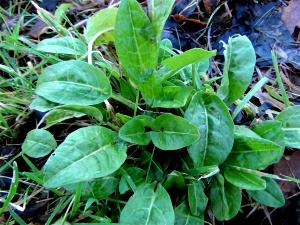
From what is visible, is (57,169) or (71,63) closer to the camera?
(57,169)

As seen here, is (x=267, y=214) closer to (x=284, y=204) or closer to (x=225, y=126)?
(x=284, y=204)

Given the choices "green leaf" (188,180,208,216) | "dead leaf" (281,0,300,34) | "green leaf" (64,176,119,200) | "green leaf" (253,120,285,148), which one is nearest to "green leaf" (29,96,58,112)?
"green leaf" (64,176,119,200)

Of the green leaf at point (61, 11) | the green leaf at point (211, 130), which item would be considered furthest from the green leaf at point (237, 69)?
the green leaf at point (61, 11)

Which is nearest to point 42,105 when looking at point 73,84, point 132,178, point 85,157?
point 73,84

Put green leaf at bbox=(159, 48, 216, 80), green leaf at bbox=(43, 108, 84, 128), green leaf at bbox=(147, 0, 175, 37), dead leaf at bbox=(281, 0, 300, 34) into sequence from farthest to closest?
1. dead leaf at bbox=(281, 0, 300, 34)
2. green leaf at bbox=(43, 108, 84, 128)
3. green leaf at bbox=(147, 0, 175, 37)
4. green leaf at bbox=(159, 48, 216, 80)

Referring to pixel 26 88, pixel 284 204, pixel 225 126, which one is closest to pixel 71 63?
pixel 26 88

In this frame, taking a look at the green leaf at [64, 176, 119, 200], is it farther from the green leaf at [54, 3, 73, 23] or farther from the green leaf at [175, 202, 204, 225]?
the green leaf at [54, 3, 73, 23]

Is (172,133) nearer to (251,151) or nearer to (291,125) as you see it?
(251,151)
